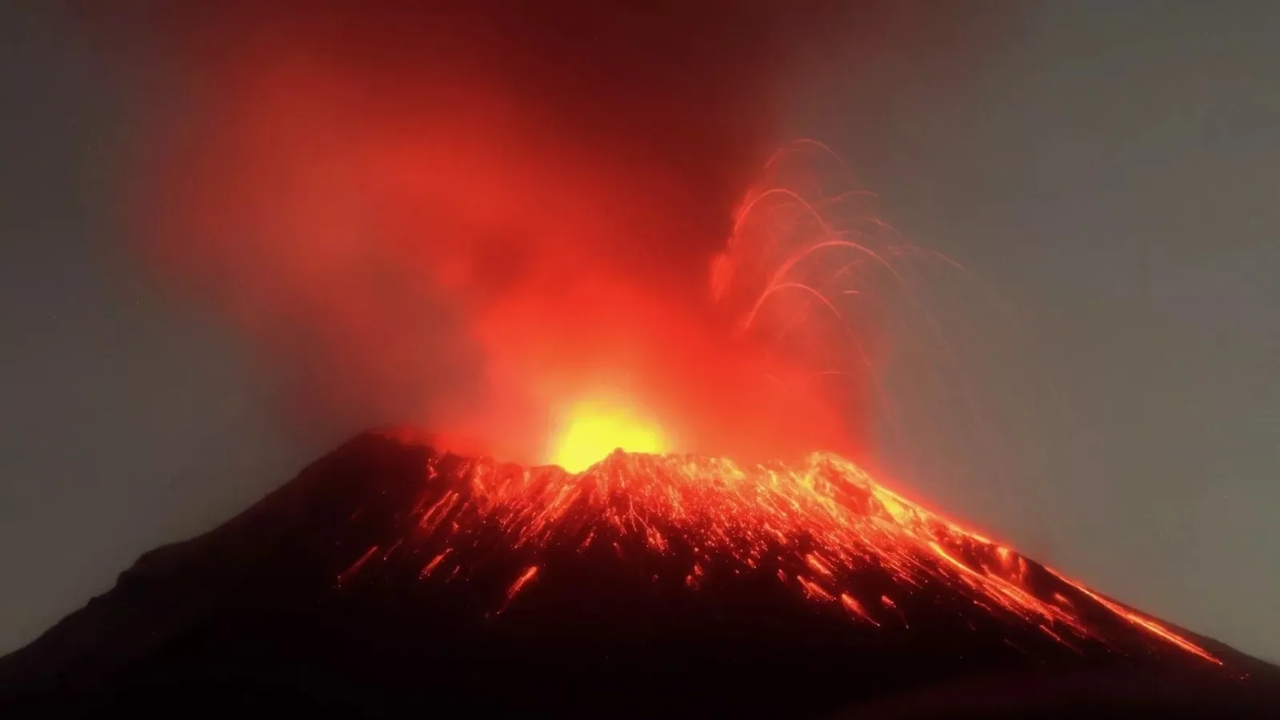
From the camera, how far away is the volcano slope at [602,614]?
2777cm

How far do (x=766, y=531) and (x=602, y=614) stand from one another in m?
9.33

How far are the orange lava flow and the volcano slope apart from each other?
116 millimetres

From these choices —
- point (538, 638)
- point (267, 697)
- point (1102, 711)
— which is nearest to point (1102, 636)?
point (1102, 711)

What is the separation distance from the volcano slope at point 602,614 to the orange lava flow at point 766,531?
0.12 m

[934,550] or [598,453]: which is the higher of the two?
[598,453]

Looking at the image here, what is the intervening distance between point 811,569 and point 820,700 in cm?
831

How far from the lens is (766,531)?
37.3m

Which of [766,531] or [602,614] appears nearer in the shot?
[602,614]

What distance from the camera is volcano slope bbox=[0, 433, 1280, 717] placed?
27.8m

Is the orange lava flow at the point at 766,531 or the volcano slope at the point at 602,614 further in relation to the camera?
the orange lava flow at the point at 766,531

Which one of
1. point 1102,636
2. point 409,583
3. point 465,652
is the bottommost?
point 465,652

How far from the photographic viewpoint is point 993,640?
102 ft

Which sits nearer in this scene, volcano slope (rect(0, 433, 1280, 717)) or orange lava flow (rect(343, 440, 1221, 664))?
volcano slope (rect(0, 433, 1280, 717))

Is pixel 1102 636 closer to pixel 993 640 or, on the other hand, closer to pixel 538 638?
pixel 993 640
